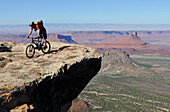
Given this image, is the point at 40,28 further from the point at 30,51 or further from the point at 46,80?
the point at 46,80

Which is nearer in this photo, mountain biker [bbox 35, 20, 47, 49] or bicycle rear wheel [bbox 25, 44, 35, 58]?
mountain biker [bbox 35, 20, 47, 49]

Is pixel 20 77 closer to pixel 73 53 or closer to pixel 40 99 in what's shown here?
pixel 40 99

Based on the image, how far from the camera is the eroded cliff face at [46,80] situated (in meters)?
9.77

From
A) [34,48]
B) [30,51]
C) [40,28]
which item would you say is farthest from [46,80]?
[34,48]

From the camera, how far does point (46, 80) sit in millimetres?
11438

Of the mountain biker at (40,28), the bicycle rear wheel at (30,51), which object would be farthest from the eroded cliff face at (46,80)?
the mountain biker at (40,28)

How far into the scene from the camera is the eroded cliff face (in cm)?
977

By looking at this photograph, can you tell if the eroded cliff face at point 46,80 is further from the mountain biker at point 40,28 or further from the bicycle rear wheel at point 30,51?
the mountain biker at point 40,28

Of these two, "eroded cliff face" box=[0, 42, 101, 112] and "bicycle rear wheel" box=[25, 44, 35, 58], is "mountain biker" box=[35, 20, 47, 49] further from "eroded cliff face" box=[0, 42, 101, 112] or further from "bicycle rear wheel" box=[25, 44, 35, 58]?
"eroded cliff face" box=[0, 42, 101, 112]

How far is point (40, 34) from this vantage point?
1697 centimetres

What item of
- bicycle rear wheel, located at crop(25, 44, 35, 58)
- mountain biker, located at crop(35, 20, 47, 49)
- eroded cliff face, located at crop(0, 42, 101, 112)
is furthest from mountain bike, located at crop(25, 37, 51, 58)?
mountain biker, located at crop(35, 20, 47, 49)

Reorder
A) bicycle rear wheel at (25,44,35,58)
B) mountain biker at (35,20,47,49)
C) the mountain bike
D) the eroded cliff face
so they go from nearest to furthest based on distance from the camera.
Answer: the eroded cliff face < mountain biker at (35,20,47,49) < bicycle rear wheel at (25,44,35,58) < the mountain bike

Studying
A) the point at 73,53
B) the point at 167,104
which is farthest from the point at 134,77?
the point at 73,53

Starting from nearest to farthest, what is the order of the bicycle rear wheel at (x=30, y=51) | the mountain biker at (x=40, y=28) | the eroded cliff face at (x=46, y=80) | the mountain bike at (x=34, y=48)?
the eroded cliff face at (x=46, y=80) < the mountain biker at (x=40, y=28) < the bicycle rear wheel at (x=30, y=51) < the mountain bike at (x=34, y=48)
